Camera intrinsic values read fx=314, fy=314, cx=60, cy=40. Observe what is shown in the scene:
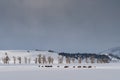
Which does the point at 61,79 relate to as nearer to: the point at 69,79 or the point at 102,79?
the point at 69,79

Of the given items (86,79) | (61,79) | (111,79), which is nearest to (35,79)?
(61,79)

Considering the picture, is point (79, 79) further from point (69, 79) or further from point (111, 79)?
point (111, 79)

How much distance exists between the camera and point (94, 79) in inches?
1813

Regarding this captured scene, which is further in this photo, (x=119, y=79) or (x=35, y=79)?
(x=35, y=79)

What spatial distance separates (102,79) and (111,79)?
133 cm

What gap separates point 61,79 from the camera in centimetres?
4678

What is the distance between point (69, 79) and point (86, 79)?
2.59m

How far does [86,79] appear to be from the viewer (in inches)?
1832

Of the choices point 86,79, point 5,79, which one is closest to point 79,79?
point 86,79

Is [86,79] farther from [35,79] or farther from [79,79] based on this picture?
[35,79]

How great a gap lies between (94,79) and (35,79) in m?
9.19

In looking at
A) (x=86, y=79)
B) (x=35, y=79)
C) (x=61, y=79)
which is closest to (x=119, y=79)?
(x=86, y=79)

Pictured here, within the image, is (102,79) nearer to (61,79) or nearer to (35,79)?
(61,79)

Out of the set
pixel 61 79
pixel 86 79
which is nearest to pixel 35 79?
pixel 61 79
